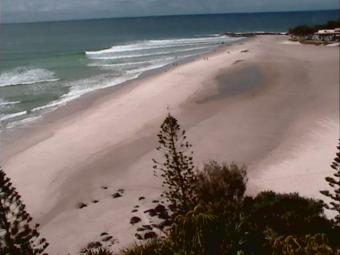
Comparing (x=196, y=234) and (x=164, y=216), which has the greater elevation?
(x=196, y=234)

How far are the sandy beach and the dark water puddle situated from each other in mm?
94

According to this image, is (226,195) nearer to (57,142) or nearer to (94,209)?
(94,209)

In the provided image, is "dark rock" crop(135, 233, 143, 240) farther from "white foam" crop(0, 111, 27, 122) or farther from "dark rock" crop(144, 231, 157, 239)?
"white foam" crop(0, 111, 27, 122)

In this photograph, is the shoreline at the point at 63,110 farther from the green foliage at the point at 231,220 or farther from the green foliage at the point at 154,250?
the green foliage at the point at 154,250

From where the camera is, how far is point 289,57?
2093 inches

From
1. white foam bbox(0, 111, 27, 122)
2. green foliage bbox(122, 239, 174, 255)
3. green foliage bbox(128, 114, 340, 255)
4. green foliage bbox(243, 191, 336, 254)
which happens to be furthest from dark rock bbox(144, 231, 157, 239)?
white foam bbox(0, 111, 27, 122)

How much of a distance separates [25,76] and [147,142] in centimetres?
3154

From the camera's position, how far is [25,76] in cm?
5206

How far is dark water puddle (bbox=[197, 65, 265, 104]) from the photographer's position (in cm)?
3580

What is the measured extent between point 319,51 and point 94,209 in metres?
46.3

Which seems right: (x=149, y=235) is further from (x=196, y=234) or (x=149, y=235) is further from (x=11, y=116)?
(x=11, y=116)

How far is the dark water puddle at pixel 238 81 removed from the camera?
3580 cm

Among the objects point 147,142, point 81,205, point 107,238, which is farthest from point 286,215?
point 147,142

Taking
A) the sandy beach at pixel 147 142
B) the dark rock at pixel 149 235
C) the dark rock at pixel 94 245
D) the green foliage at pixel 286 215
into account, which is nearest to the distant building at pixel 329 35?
the sandy beach at pixel 147 142
